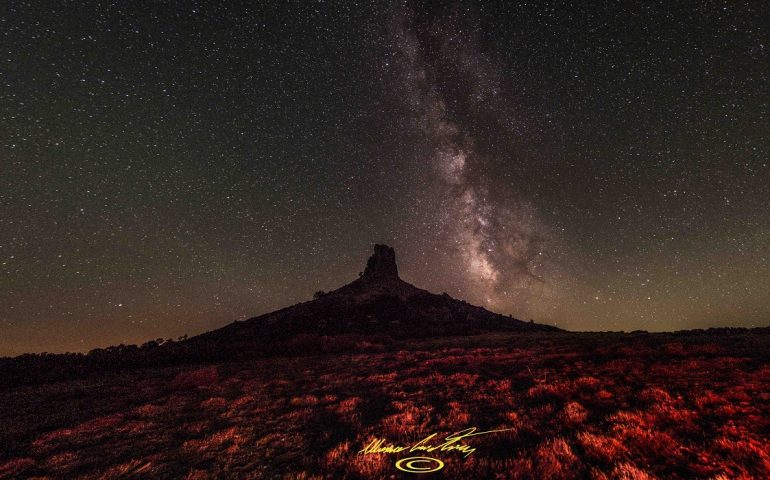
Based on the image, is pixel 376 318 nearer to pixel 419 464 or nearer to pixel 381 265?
pixel 381 265

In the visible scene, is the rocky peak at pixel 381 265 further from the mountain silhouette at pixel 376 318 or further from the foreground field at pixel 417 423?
the foreground field at pixel 417 423

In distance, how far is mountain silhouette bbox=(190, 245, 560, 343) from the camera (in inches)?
2436

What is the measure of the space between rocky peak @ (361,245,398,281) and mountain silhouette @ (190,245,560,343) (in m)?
1.34

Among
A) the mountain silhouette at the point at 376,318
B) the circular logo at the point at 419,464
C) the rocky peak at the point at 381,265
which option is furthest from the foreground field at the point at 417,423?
the rocky peak at the point at 381,265

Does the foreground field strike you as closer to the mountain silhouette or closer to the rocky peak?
the mountain silhouette

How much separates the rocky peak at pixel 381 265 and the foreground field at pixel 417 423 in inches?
3986

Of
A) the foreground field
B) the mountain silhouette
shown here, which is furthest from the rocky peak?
the foreground field

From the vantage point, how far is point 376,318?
77188 mm

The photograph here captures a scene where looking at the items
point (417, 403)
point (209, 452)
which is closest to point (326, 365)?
point (417, 403)

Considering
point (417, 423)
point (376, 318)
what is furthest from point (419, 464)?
point (376, 318)

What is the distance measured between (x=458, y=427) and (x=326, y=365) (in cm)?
1524

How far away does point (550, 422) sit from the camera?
899 centimetres

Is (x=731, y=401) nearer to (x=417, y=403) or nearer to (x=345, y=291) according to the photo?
(x=417, y=403)

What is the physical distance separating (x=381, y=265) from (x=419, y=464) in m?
115
